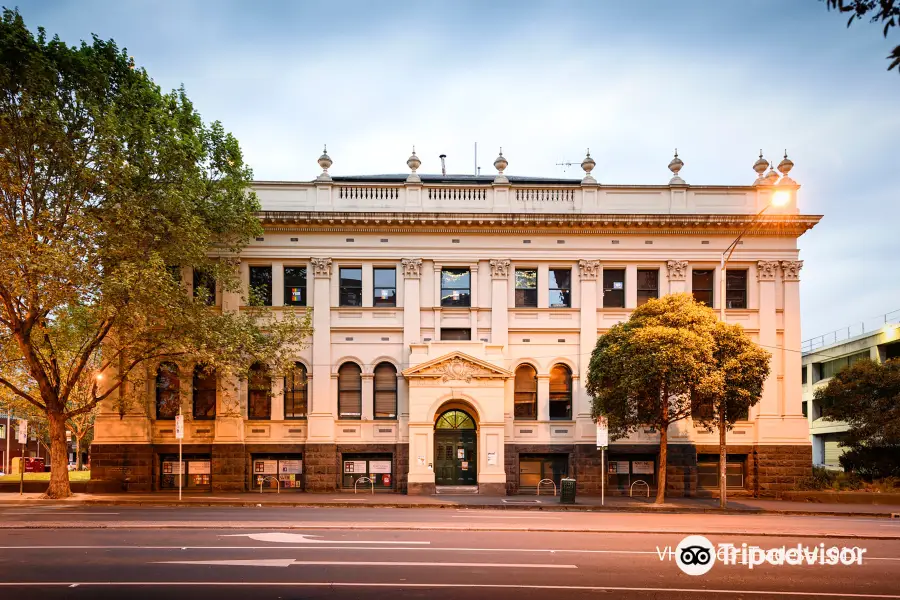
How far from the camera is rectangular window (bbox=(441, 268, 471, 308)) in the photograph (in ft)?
105

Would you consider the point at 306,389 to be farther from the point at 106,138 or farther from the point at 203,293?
the point at 106,138

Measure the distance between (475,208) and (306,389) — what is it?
11.1 metres

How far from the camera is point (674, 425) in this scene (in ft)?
102

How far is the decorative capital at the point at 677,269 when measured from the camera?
1249 inches

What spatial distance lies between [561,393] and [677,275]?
7443 millimetres

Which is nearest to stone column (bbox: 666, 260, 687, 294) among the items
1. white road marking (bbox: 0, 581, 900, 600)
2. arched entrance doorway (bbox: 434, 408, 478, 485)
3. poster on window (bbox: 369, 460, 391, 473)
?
arched entrance doorway (bbox: 434, 408, 478, 485)

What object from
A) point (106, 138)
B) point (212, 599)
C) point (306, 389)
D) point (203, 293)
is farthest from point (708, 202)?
point (212, 599)

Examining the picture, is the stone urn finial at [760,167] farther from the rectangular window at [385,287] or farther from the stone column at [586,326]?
the rectangular window at [385,287]

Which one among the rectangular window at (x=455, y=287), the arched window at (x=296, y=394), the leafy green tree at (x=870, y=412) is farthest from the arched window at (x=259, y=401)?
the leafy green tree at (x=870, y=412)

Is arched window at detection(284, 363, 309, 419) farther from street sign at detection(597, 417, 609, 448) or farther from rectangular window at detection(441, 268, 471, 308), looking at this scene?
street sign at detection(597, 417, 609, 448)

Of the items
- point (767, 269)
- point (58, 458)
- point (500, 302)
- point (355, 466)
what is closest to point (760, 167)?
point (767, 269)

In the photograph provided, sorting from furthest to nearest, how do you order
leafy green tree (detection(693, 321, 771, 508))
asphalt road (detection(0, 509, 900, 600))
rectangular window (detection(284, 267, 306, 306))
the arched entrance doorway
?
rectangular window (detection(284, 267, 306, 306)) → the arched entrance doorway → leafy green tree (detection(693, 321, 771, 508)) → asphalt road (detection(0, 509, 900, 600))

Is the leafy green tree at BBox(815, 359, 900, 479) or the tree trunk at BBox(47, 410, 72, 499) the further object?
the leafy green tree at BBox(815, 359, 900, 479)

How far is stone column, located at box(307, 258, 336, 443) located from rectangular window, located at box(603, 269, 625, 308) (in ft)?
41.0
